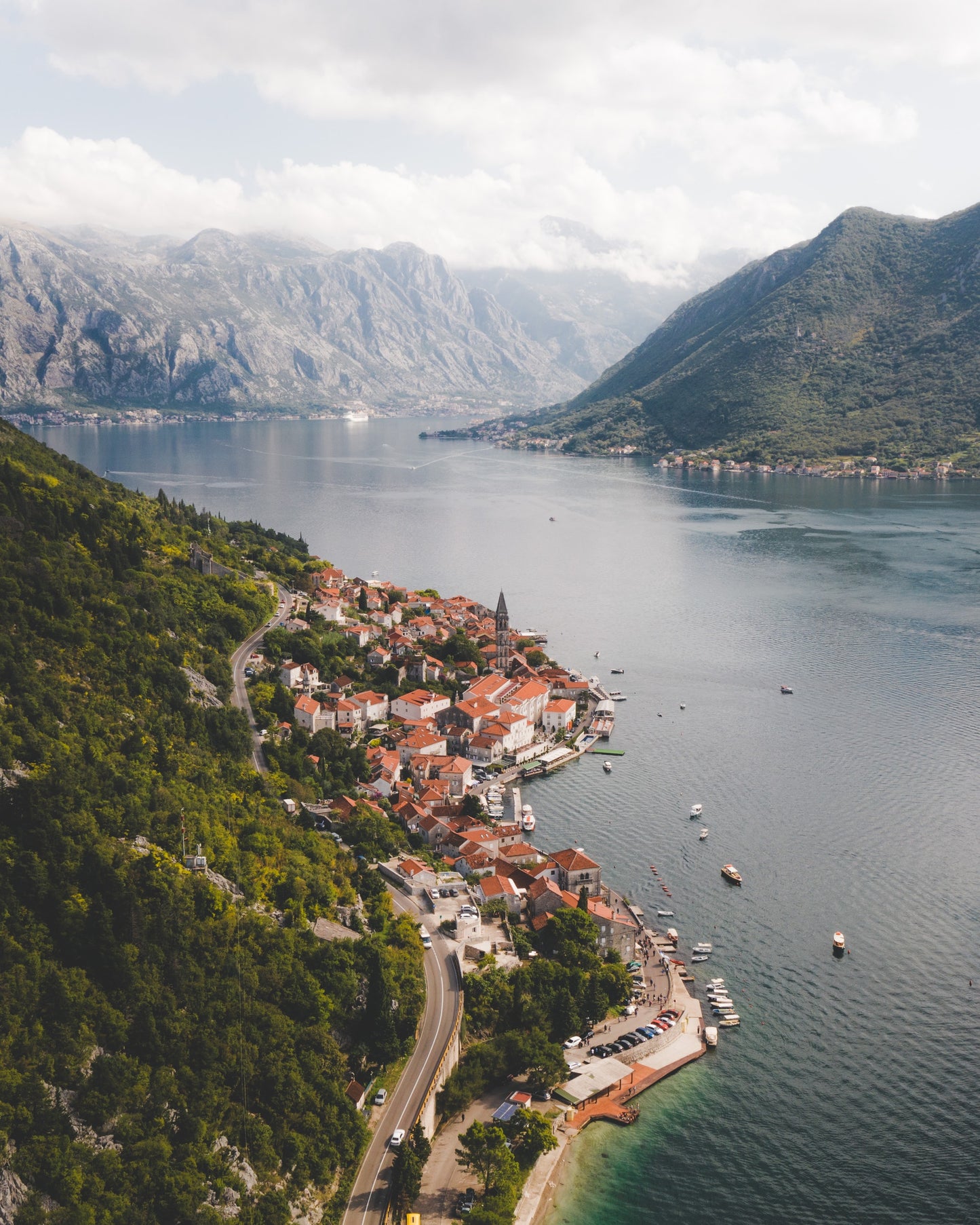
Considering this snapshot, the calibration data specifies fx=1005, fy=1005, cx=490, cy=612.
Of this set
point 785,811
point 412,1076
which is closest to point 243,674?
point 785,811

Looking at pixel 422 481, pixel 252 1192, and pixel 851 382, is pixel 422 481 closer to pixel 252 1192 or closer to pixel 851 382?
pixel 851 382

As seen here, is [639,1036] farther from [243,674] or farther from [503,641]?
[503,641]

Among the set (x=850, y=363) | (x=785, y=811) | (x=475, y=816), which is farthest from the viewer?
(x=850, y=363)

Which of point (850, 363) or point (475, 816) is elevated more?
point (850, 363)

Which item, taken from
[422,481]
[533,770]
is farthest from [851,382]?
[533,770]

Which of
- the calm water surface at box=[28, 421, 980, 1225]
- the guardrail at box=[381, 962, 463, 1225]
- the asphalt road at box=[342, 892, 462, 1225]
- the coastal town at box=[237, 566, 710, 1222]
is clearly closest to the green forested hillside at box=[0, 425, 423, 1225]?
the asphalt road at box=[342, 892, 462, 1225]

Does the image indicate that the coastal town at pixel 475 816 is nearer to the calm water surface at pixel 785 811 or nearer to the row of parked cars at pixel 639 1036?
the row of parked cars at pixel 639 1036

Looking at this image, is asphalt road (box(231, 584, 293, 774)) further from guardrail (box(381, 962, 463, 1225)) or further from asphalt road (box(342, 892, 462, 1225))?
guardrail (box(381, 962, 463, 1225))
